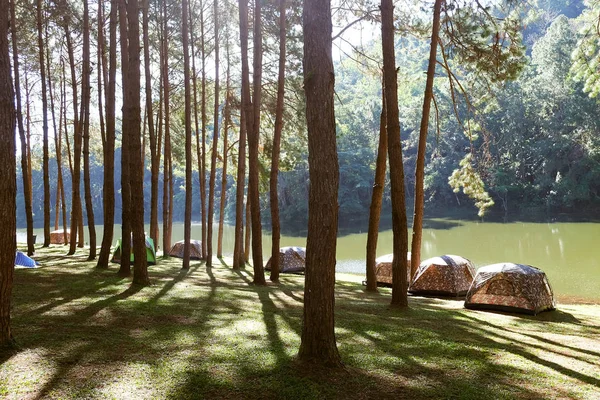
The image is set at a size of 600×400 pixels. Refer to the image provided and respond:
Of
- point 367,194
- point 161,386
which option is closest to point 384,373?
point 161,386

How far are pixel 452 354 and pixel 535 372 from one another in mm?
784

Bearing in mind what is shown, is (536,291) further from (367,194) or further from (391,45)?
(367,194)

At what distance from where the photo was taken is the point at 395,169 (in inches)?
315

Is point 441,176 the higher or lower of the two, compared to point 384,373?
higher

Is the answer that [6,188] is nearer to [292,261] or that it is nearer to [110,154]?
[110,154]

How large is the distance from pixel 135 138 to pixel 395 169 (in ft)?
14.8

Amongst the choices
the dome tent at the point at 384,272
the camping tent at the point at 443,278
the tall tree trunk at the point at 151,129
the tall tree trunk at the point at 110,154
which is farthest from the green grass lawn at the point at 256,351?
the tall tree trunk at the point at 151,129

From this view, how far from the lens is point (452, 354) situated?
Result: 512cm

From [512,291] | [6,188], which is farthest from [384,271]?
[6,188]

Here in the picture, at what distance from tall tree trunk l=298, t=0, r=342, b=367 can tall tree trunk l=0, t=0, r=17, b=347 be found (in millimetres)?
2475

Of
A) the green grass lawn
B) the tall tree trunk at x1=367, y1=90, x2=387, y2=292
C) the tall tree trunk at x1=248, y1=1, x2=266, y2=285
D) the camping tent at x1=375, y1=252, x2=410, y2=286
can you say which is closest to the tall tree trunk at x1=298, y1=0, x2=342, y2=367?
the green grass lawn

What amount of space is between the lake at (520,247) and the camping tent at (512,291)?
3.91 meters

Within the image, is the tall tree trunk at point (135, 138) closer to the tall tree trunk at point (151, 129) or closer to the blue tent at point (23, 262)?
the blue tent at point (23, 262)

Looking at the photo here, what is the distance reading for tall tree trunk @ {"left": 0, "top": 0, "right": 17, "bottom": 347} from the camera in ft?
13.4
